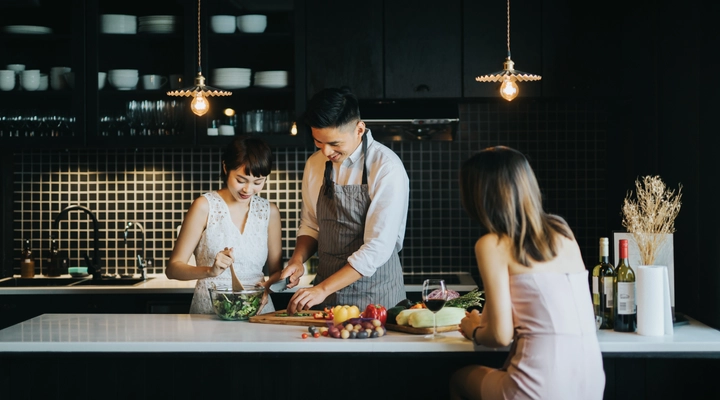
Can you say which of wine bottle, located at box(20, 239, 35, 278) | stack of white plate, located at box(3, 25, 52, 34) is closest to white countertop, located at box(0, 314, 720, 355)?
wine bottle, located at box(20, 239, 35, 278)

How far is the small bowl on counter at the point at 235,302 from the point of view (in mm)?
2756

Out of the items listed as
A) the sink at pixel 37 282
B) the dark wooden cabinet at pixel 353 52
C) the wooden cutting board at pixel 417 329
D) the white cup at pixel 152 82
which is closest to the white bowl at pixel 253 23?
the dark wooden cabinet at pixel 353 52

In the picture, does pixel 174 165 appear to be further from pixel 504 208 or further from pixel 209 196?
pixel 504 208

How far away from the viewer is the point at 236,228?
10.9 ft

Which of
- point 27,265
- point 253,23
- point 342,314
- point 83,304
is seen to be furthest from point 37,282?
point 342,314

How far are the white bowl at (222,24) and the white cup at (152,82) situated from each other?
414 mm

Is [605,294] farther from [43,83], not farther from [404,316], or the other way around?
[43,83]

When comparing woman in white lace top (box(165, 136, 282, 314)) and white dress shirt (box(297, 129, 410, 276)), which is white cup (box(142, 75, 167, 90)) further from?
white dress shirt (box(297, 129, 410, 276))

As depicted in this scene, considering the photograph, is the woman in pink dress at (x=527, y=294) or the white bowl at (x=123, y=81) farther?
the white bowl at (x=123, y=81)

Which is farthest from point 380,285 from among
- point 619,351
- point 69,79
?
point 69,79

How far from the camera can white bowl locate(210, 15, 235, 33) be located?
14.2 feet

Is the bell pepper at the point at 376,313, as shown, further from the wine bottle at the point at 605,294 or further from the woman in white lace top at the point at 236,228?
the wine bottle at the point at 605,294

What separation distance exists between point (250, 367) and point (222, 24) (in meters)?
2.40

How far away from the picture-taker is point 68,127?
171 inches
